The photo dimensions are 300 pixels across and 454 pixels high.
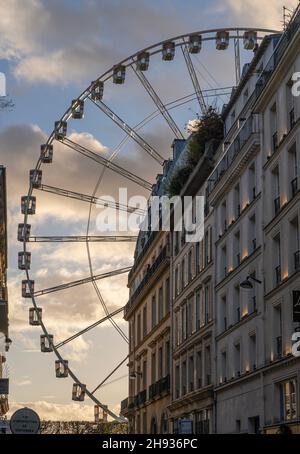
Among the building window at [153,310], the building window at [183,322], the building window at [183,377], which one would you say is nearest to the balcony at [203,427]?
the building window at [183,377]

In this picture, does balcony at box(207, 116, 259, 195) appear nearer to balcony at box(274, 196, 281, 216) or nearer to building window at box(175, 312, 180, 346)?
balcony at box(274, 196, 281, 216)

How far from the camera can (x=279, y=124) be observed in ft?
143

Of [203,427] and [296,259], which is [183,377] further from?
[296,259]

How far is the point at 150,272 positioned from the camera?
75688 millimetres

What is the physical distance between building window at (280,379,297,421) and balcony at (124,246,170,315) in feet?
92.9

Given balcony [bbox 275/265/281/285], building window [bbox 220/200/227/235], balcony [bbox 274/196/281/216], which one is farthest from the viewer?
building window [bbox 220/200/227/235]

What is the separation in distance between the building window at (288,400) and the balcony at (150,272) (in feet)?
92.9

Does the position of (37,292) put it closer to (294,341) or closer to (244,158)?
(244,158)

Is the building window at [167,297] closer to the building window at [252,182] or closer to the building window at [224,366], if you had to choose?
the building window at [224,366]

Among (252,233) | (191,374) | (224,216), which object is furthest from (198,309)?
(252,233)

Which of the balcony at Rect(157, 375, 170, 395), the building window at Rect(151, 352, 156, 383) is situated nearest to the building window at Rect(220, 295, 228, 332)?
the balcony at Rect(157, 375, 170, 395)

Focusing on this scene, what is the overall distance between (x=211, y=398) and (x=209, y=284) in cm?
634

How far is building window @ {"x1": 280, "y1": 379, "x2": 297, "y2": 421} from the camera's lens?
1553 inches

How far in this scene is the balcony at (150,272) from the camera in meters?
69.8
